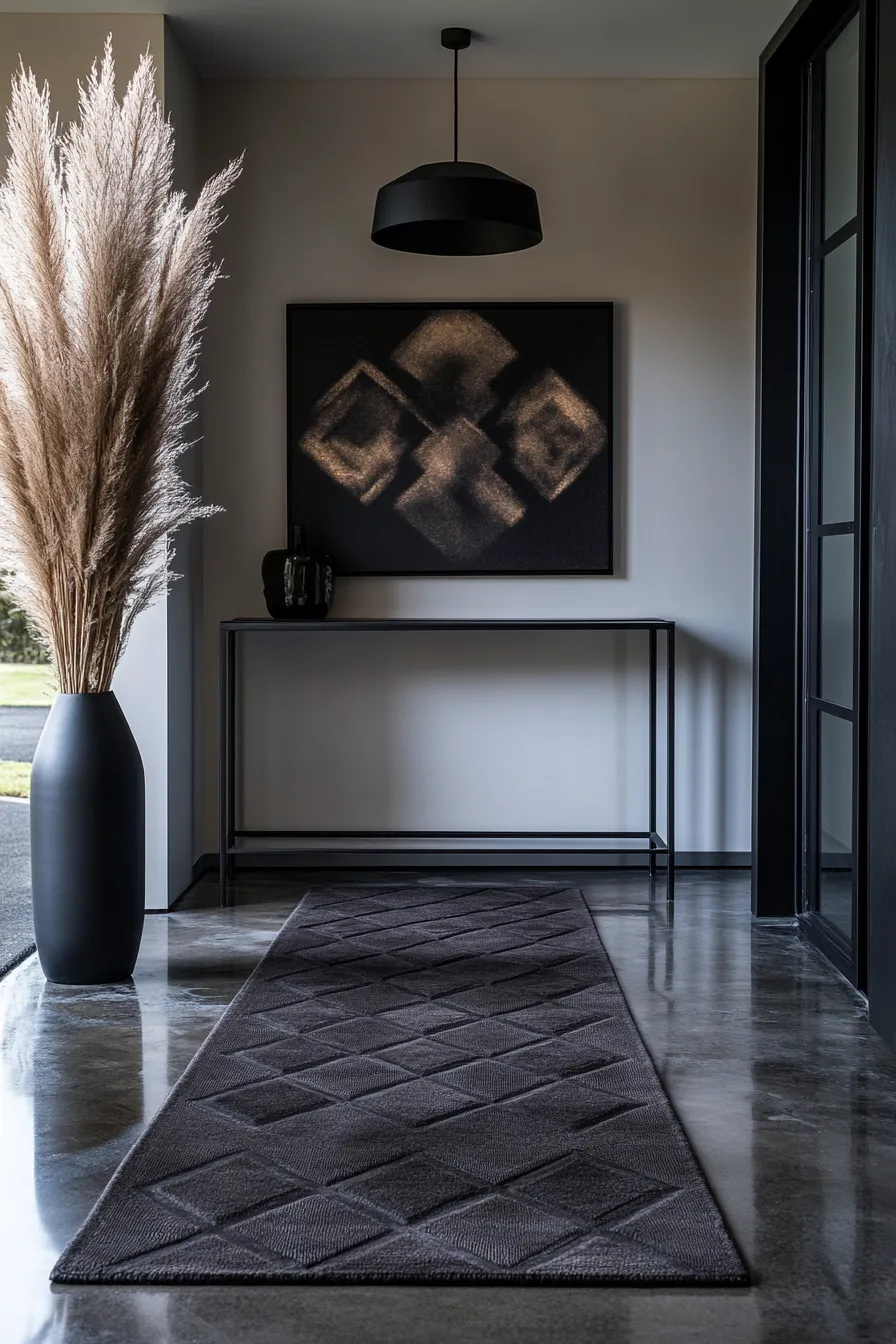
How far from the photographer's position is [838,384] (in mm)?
3637

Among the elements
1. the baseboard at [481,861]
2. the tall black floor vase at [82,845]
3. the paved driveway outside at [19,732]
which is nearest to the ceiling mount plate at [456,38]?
the tall black floor vase at [82,845]

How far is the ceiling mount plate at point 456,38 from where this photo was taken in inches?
160

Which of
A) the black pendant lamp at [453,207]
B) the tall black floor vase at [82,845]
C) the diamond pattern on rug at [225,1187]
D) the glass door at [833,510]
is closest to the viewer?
the diamond pattern on rug at [225,1187]

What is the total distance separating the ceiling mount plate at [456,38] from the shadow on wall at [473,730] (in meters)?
1.88

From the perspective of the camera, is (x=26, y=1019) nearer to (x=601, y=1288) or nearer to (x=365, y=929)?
(x=365, y=929)

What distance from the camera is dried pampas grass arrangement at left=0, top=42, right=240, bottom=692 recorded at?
310 centimetres

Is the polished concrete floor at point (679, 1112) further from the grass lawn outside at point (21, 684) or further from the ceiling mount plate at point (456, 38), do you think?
the grass lawn outside at point (21, 684)

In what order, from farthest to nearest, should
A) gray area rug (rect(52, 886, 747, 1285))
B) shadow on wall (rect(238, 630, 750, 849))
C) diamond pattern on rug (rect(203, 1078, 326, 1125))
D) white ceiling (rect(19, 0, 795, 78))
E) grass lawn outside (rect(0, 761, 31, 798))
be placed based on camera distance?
1. grass lawn outside (rect(0, 761, 31, 798))
2. shadow on wall (rect(238, 630, 750, 849))
3. white ceiling (rect(19, 0, 795, 78))
4. diamond pattern on rug (rect(203, 1078, 326, 1125))
5. gray area rug (rect(52, 886, 747, 1285))

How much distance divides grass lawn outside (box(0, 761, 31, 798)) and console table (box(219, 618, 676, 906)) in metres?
1.92

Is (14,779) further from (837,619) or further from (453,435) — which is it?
(837,619)

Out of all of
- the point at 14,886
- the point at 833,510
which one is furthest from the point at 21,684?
the point at 833,510

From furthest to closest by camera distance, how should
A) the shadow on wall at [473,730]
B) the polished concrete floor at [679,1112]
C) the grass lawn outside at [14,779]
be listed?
the grass lawn outside at [14,779] < the shadow on wall at [473,730] < the polished concrete floor at [679,1112]

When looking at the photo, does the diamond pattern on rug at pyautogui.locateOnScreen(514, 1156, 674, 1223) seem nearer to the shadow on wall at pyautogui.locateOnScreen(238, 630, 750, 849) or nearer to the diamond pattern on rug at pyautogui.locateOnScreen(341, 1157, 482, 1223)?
the diamond pattern on rug at pyautogui.locateOnScreen(341, 1157, 482, 1223)

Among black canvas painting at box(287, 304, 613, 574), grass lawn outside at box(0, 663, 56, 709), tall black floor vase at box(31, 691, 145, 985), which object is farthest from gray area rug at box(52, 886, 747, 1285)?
grass lawn outside at box(0, 663, 56, 709)
